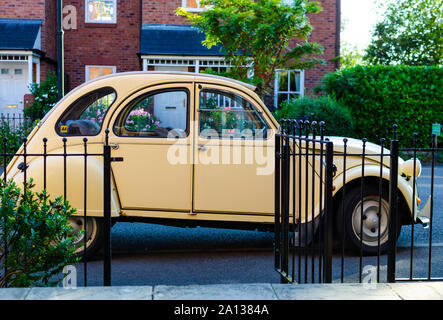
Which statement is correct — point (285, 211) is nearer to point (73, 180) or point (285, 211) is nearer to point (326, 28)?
point (73, 180)

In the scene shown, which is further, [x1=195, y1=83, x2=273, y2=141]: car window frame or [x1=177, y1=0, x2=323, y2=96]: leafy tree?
[x1=177, y1=0, x2=323, y2=96]: leafy tree

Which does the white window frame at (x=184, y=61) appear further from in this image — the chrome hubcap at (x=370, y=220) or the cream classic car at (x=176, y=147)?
the chrome hubcap at (x=370, y=220)

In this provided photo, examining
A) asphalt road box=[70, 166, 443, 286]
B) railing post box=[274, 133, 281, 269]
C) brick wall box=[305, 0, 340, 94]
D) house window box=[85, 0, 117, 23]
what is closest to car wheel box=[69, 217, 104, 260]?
asphalt road box=[70, 166, 443, 286]

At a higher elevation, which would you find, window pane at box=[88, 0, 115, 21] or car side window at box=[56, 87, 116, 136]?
window pane at box=[88, 0, 115, 21]

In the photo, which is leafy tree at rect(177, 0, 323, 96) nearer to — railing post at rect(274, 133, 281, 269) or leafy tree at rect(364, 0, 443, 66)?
railing post at rect(274, 133, 281, 269)

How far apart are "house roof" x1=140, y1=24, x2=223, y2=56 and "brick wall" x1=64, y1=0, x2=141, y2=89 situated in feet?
3.48

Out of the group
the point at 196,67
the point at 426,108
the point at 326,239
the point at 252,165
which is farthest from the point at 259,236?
the point at 196,67

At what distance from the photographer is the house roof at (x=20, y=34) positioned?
67.2ft

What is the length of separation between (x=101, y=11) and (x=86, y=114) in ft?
55.5

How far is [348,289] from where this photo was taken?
3.90m

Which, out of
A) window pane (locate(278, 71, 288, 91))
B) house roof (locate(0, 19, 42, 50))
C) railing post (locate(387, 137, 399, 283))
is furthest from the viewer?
window pane (locate(278, 71, 288, 91))

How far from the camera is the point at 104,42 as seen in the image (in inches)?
891

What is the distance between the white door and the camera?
71.6ft
